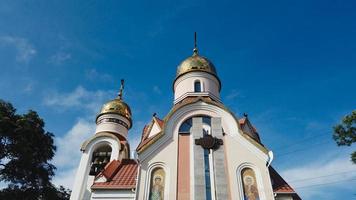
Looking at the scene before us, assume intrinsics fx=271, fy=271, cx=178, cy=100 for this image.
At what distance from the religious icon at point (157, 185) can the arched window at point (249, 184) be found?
335 cm

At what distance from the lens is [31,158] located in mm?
19953

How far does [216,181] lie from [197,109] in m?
3.76

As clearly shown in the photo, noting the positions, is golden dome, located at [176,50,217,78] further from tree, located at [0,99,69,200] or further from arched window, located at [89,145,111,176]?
tree, located at [0,99,69,200]

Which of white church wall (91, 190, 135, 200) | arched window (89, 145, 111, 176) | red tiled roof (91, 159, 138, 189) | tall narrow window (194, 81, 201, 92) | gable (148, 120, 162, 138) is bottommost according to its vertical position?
white church wall (91, 190, 135, 200)

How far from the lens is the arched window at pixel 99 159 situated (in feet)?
51.5

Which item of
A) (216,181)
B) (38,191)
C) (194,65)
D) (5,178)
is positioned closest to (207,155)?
(216,181)

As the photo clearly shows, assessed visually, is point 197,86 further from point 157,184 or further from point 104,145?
point 157,184

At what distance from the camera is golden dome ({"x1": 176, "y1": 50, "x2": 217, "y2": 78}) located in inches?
706

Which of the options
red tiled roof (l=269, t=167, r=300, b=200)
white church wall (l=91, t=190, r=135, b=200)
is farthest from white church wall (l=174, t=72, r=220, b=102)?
white church wall (l=91, t=190, r=135, b=200)

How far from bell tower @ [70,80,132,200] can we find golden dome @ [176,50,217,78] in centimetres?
521

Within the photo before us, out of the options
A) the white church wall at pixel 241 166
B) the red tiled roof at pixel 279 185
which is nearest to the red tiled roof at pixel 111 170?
the white church wall at pixel 241 166

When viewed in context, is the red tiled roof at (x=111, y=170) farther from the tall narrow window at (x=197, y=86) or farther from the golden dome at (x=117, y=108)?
the tall narrow window at (x=197, y=86)

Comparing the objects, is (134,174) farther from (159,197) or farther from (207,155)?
(207,155)

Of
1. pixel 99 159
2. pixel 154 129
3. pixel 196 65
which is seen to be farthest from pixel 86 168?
pixel 196 65
